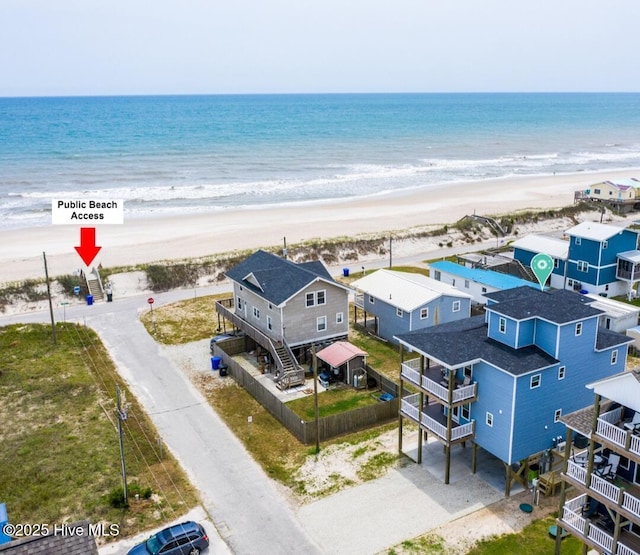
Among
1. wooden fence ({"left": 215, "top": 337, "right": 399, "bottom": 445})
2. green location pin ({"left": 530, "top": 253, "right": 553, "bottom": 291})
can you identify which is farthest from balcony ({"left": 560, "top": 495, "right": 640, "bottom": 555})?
green location pin ({"left": 530, "top": 253, "right": 553, "bottom": 291})

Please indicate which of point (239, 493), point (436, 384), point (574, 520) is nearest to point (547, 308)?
point (436, 384)

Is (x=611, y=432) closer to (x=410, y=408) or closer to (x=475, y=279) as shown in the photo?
(x=410, y=408)

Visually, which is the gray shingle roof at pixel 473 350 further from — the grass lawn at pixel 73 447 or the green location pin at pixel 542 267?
the green location pin at pixel 542 267

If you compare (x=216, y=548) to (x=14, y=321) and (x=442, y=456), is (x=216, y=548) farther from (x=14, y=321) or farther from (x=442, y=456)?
(x=14, y=321)

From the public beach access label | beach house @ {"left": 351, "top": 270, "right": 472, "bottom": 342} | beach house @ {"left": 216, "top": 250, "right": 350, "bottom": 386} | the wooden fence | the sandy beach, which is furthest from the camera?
the sandy beach

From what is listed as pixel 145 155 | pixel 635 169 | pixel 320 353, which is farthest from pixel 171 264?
pixel 635 169

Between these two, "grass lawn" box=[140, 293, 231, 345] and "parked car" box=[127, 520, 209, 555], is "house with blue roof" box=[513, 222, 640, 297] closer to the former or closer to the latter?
"grass lawn" box=[140, 293, 231, 345]

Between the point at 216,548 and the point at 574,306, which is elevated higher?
the point at 574,306
